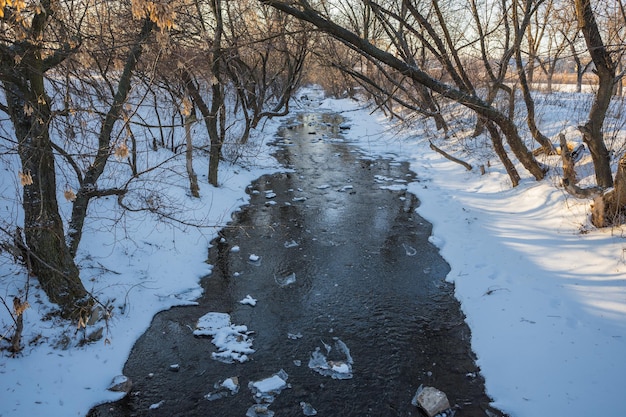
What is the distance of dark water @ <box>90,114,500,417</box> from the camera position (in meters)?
3.84

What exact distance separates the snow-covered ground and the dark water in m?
0.22

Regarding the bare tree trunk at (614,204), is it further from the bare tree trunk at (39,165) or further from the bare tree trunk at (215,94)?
the bare tree trunk at (39,165)

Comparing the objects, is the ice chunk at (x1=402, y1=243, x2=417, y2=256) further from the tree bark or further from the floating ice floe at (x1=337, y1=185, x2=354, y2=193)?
the floating ice floe at (x1=337, y1=185, x2=354, y2=193)

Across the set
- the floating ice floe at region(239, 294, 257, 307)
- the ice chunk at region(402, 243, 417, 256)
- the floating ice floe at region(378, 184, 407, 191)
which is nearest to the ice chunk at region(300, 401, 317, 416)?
the floating ice floe at region(239, 294, 257, 307)

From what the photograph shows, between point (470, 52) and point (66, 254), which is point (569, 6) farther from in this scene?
point (66, 254)

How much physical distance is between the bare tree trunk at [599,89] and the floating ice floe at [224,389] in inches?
254

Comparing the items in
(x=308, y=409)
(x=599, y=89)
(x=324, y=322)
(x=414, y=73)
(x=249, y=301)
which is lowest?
(x=308, y=409)

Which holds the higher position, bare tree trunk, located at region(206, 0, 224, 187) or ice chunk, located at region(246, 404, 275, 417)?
bare tree trunk, located at region(206, 0, 224, 187)

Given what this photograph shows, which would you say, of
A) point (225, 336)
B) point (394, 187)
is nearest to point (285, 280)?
point (225, 336)

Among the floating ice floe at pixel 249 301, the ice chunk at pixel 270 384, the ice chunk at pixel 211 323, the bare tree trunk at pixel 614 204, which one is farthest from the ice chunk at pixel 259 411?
the bare tree trunk at pixel 614 204

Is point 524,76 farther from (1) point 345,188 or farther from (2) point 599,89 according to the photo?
(1) point 345,188

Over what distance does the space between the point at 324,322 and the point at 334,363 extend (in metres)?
0.74

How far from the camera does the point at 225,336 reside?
4.71 metres

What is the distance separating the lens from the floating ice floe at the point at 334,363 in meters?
4.14
